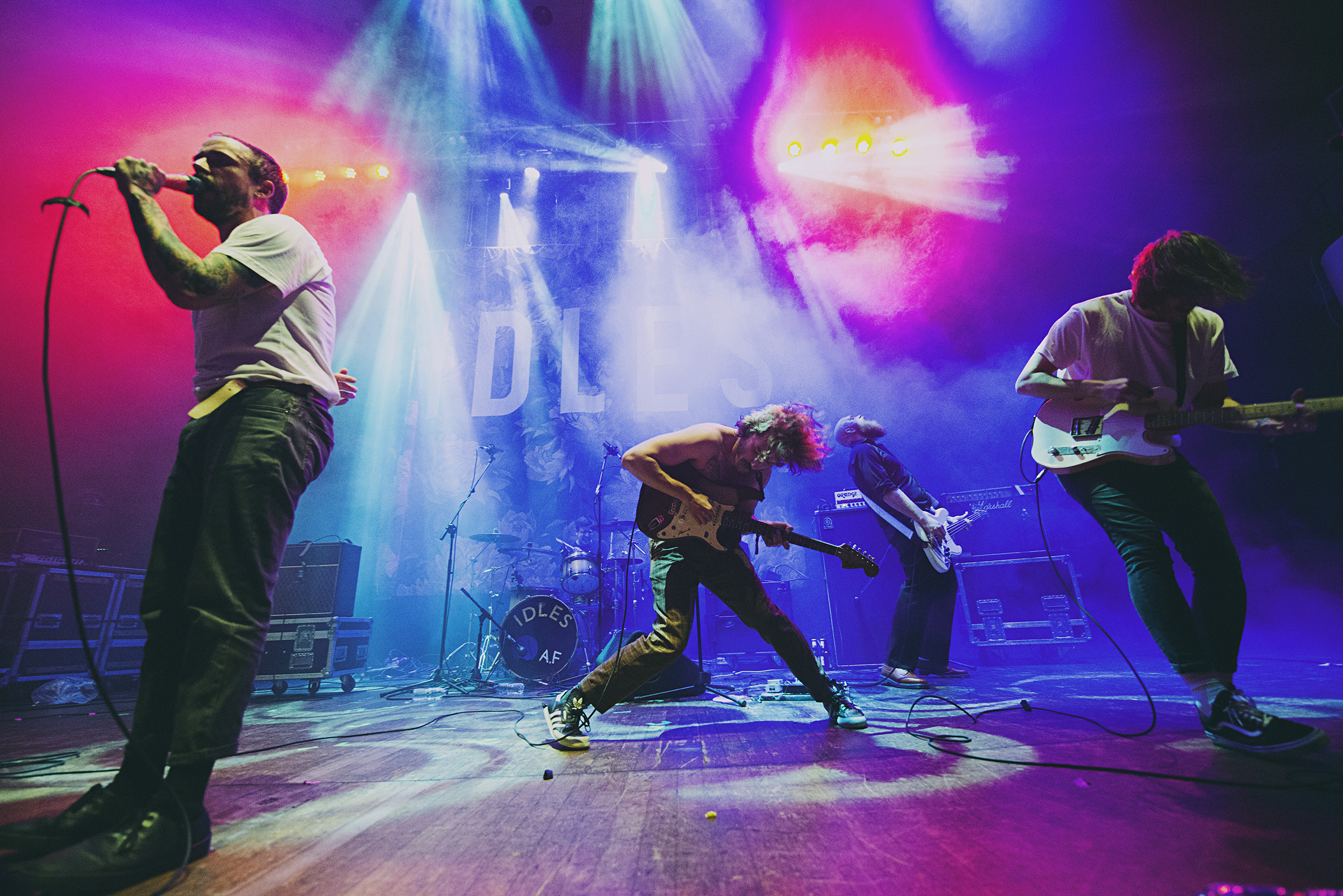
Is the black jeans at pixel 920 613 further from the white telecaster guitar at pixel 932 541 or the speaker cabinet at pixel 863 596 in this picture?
the speaker cabinet at pixel 863 596

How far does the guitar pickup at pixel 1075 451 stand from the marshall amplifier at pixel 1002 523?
3.97m

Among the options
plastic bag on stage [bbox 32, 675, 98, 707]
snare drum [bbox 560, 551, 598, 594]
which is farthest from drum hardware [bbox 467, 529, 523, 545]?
plastic bag on stage [bbox 32, 675, 98, 707]

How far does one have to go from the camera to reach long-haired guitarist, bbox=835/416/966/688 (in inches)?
171

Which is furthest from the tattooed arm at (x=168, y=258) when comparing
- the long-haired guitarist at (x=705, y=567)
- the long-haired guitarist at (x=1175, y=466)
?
the long-haired guitarist at (x=1175, y=466)

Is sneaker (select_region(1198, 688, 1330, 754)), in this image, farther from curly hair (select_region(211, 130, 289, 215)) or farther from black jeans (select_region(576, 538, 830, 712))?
curly hair (select_region(211, 130, 289, 215))

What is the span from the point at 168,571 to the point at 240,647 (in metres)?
0.37

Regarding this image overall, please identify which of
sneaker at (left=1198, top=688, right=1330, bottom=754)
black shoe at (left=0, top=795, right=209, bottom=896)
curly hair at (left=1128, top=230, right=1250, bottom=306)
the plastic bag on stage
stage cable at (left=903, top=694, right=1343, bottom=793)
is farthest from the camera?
the plastic bag on stage

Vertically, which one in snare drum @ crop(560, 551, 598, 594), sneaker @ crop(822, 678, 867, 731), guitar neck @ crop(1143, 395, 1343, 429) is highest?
guitar neck @ crop(1143, 395, 1343, 429)

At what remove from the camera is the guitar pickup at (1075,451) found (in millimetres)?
2258

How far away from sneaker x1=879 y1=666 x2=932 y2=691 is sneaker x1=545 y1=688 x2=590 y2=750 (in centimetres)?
271

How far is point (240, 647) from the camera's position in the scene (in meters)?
1.27

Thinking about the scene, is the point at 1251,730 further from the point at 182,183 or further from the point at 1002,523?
the point at 1002,523

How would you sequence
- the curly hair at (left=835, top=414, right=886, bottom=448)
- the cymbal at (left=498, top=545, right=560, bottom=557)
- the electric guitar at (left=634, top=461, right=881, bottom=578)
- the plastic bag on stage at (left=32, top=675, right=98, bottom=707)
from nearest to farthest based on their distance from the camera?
1. the electric guitar at (left=634, top=461, right=881, bottom=578)
2. the plastic bag on stage at (left=32, top=675, right=98, bottom=707)
3. the curly hair at (left=835, top=414, right=886, bottom=448)
4. the cymbal at (left=498, top=545, right=560, bottom=557)

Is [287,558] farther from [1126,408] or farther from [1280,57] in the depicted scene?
[1280,57]
